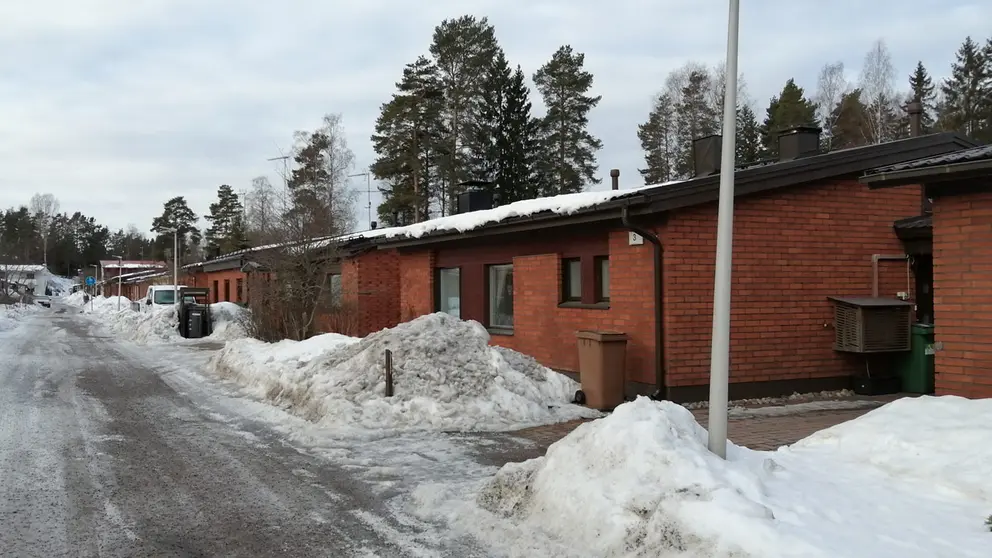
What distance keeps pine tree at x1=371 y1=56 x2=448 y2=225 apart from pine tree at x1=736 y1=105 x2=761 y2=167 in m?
17.3

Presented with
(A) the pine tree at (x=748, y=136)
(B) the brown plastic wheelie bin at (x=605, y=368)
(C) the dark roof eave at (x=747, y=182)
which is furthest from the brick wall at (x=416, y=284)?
(A) the pine tree at (x=748, y=136)

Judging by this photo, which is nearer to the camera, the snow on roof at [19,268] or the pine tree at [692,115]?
the pine tree at [692,115]

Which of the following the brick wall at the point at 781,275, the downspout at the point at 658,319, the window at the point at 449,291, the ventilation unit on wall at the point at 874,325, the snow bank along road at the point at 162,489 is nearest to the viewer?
the snow bank along road at the point at 162,489

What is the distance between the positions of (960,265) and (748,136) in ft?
131

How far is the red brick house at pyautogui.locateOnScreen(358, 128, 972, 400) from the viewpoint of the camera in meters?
11.0

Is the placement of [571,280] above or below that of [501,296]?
above

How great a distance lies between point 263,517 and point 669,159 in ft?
149

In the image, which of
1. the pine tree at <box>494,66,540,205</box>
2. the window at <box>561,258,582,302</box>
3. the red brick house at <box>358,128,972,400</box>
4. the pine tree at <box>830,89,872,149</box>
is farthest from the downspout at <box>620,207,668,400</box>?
the pine tree at <box>830,89,872,149</box>

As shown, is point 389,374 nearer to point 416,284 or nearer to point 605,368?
point 605,368

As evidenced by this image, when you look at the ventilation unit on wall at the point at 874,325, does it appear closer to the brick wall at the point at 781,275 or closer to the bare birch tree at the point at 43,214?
the brick wall at the point at 781,275

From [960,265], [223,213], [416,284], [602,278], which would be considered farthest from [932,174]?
[223,213]

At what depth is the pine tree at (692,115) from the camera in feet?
150

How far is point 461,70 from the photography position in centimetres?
4391

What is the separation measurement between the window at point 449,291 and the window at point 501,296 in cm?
119
